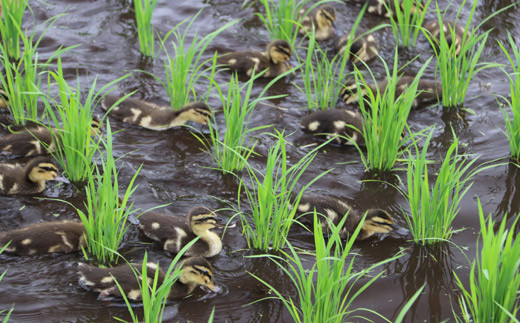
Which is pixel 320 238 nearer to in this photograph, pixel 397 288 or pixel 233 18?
pixel 397 288

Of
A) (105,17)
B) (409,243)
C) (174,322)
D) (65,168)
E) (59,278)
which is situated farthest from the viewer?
(105,17)

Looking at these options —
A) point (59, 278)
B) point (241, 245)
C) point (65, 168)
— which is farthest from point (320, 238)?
point (65, 168)

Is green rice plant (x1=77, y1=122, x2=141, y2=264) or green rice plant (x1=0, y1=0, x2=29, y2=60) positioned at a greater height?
green rice plant (x1=0, y1=0, x2=29, y2=60)

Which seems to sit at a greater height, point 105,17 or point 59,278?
point 105,17

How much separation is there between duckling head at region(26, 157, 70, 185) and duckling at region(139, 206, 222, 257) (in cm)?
65

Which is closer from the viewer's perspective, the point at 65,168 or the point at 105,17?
the point at 65,168

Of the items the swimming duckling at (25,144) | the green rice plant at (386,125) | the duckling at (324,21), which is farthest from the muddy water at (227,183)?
the swimming duckling at (25,144)

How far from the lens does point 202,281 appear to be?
374 cm

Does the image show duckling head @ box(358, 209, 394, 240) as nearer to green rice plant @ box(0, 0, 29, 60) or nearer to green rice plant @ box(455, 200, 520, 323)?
green rice plant @ box(455, 200, 520, 323)

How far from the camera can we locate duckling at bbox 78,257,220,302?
372 cm

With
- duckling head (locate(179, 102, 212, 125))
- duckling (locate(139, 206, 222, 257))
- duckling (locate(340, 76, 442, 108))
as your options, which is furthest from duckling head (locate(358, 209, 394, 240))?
duckling (locate(340, 76, 442, 108))

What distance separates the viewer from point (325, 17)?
21.6 feet

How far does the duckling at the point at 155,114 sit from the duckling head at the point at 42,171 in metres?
0.77

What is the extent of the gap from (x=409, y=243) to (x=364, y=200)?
515 mm
